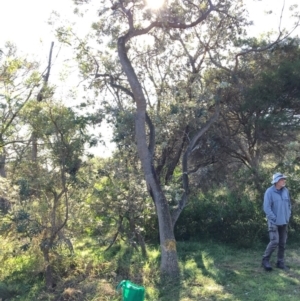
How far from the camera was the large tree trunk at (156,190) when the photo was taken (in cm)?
721

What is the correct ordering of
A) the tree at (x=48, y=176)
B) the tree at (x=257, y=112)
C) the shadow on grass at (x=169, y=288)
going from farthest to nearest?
1. the tree at (x=257, y=112)
2. the tree at (x=48, y=176)
3. the shadow on grass at (x=169, y=288)

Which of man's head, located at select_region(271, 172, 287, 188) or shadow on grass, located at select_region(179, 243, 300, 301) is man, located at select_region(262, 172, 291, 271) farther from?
shadow on grass, located at select_region(179, 243, 300, 301)

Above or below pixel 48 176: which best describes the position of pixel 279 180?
below

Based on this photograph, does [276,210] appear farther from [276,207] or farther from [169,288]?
[169,288]

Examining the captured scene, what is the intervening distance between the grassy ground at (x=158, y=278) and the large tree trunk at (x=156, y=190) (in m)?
0.31

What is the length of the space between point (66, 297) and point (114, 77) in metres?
4.34

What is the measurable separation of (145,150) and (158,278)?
2.16 meters

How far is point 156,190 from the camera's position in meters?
7.30

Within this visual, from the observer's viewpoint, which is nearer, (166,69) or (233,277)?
(233,277)

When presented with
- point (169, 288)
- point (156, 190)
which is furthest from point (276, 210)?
point (169, 288)

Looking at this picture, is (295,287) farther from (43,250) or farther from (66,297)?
(43,250)

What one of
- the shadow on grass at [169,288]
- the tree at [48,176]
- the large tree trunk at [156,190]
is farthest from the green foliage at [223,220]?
the tree at [48,176]

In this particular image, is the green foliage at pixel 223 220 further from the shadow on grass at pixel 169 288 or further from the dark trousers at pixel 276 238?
the shadow on grass at pixel 169 288

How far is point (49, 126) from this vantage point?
281 inches
